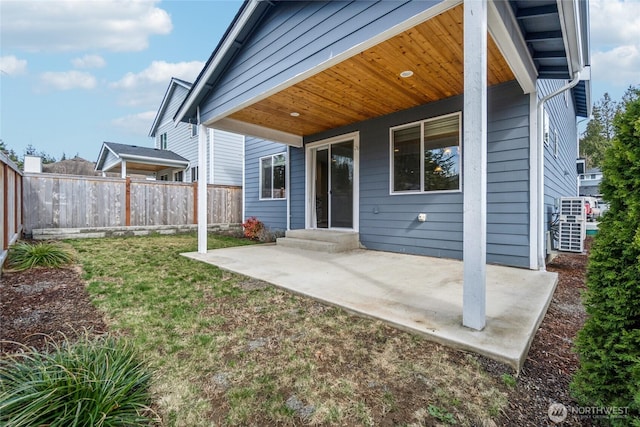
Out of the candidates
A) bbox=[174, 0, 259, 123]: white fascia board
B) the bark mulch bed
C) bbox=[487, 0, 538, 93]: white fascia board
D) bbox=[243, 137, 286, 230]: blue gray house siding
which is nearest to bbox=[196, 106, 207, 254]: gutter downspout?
bbox=[174, 0, 259, 123]: white fascia board

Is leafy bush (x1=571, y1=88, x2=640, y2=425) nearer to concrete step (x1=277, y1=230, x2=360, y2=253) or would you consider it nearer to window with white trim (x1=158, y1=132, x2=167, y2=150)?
concrete step (x1=277, y1=230, x2=360, y2=253)

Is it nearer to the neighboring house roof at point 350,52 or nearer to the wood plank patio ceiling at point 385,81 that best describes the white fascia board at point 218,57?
the neighboring house roof at point 350,52

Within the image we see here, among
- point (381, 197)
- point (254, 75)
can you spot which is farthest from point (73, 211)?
point (381, 197)

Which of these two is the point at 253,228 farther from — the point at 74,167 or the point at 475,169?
the point at 74,167

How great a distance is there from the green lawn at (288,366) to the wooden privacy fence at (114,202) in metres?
5.82

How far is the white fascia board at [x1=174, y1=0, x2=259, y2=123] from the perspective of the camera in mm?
4446

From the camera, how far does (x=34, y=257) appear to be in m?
4.14

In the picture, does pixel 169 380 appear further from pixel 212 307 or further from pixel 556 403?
pixel 556 403

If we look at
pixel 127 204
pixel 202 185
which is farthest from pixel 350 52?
pixel 127 204

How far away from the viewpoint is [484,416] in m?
1.38

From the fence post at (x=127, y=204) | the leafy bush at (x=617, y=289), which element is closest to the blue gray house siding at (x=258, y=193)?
the fence post at (x=127, y=204)

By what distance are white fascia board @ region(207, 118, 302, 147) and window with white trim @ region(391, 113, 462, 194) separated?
9.13ft

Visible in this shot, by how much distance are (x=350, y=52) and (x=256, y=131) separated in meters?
3.85

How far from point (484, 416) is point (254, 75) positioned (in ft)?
16.3
